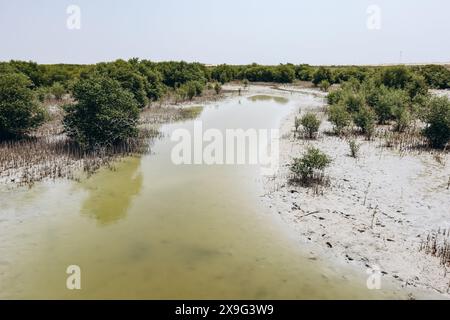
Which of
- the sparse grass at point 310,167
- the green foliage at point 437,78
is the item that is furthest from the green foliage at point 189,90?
the sparse grass at point 310,167

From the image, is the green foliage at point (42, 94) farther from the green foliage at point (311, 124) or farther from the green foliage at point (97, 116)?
the green foliage at point (311, 124)

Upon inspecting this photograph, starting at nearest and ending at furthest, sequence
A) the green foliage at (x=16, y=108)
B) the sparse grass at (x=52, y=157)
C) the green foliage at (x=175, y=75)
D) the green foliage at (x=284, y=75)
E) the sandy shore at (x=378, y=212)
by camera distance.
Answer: the sandy shore at (x=378, y=212)
the sparse grass at (x=52, y=157)
the green foliage at (x=16, y=108)
the green foliage at (x=175, y=75)
the green foliage at (x=284, y=75)

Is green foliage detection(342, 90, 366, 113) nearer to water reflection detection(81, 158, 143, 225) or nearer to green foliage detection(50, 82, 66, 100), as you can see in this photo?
water reflection detection(81, 158, 143, 225)

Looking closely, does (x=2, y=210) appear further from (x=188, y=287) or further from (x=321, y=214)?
(x=321, y=214)

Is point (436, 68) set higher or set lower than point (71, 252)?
higher

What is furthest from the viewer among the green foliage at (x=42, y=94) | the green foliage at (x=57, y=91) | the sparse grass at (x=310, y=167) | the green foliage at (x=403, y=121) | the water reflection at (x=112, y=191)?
the green foliage at (x=57, y=91)

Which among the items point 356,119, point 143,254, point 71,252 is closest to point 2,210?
point 71,252
